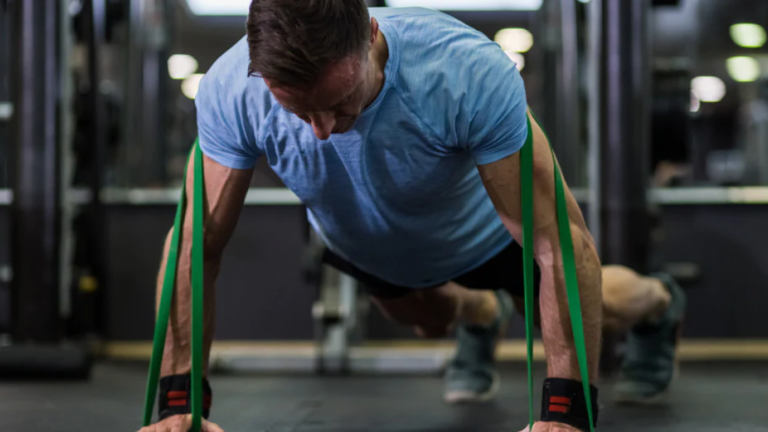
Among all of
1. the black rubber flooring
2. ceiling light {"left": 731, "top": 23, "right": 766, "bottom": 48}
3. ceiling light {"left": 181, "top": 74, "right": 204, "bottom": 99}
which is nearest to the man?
the black rubber flooring

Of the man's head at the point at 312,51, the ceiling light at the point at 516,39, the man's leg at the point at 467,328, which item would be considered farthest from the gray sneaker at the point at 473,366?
the ceiling light at the point at 516,39

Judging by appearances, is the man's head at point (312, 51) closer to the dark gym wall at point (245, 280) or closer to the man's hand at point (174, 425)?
the man's hand at point (174, 425)

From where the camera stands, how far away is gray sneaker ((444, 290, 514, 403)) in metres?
2.32

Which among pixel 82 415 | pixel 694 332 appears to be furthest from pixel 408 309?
pixel 694 332

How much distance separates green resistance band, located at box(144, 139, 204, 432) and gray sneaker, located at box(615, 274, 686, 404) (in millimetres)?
1251

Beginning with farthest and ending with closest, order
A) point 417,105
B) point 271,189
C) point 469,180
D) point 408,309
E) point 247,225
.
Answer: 1. point 271,189
2. point 247,225
3. point 408,309
4. point 469,180
5. point 417,105

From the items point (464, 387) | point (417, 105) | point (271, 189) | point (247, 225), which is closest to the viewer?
point (417, 105)

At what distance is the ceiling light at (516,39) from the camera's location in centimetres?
468

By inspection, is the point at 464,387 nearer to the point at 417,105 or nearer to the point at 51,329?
the point at 417,105

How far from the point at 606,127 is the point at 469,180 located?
5.15 feet

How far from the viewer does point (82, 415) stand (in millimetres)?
2094

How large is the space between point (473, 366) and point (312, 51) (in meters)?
1.41

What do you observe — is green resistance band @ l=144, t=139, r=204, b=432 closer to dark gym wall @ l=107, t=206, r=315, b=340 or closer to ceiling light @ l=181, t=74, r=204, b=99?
Answer: dark gym wall @ l=107, t=206, r=315, b=340

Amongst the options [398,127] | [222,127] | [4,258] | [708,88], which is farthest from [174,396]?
[708,88]
